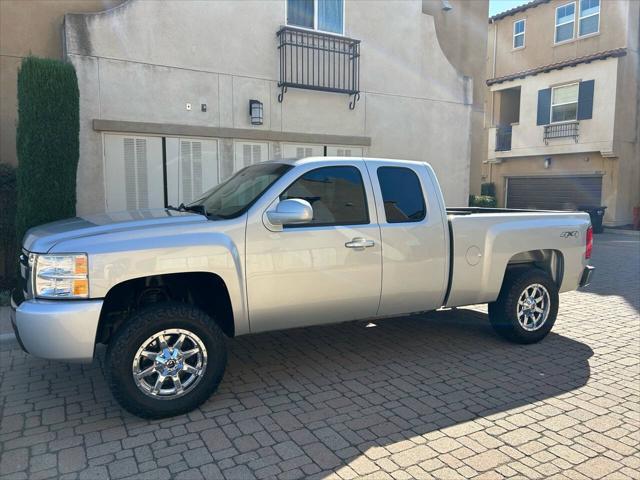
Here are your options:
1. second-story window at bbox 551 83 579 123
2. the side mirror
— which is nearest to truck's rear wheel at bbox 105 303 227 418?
the side mirror

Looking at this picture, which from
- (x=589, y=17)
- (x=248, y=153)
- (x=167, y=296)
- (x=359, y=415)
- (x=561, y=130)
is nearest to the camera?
(x=359, y=415)

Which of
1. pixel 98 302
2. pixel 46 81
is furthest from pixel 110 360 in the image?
pixel 46 81

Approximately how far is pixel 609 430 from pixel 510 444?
0.85 m

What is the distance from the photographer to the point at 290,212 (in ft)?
13.4

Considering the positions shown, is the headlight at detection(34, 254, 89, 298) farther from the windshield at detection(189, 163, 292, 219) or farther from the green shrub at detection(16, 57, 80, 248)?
the green shrub at detection(16, 57, 80, 248)

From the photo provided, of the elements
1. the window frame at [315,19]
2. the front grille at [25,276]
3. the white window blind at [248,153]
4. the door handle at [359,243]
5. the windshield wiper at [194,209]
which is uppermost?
the window frame at [315,19]

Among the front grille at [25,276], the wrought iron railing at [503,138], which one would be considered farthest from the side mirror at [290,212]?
the wrought iron railing at [503,138]

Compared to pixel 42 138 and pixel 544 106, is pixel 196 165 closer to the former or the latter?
pixel 42 138

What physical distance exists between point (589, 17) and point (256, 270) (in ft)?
75.5

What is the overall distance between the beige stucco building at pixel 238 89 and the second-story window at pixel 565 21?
12.8m

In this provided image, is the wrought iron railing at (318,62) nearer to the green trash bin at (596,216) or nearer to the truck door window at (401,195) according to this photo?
the truck door window at (401,195)

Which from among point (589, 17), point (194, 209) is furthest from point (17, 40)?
point (589, 17)

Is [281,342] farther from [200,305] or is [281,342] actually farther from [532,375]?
[532,375]

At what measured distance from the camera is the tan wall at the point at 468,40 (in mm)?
13070
